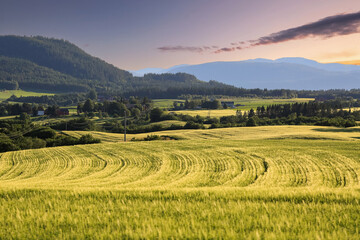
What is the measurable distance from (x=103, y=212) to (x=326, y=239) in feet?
15.6

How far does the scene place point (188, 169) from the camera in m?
28.1

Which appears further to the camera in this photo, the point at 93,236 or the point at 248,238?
the point at 93,236

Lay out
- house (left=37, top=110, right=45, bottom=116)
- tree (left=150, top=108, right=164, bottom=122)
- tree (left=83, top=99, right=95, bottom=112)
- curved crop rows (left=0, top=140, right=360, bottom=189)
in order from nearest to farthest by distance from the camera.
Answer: curved crop rows (left=0, top=140, right=360, bottom=189)
tree (left=150, top=108, right=164, bottom=122)
house (left=37, top=110, right=45, bottom=116)
tree (left=83, top=99, right=95, bottom=112)

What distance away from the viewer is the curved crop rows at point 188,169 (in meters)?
21.1

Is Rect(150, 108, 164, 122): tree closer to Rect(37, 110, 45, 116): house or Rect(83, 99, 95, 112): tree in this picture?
Rect(83, 99, 95, 112): tree

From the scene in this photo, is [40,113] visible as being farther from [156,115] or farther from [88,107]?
[156,115]

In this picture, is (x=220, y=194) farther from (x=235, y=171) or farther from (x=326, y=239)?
(x=235, y=171)

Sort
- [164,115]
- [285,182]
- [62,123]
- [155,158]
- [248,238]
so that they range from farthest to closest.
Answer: [164,115]
[62,123]
[155,158]
[285,182]
[248,238]

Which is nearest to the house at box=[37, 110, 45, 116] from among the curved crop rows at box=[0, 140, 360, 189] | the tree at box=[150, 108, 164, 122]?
the tree at box=[150, 108, 164, 122]

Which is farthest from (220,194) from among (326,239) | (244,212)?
(326,239)

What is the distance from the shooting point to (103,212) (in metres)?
6.43

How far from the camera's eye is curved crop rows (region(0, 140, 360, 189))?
69.2 ft

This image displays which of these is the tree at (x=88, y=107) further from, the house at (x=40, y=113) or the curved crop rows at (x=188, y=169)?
the curved crop rows at (x=188, y=169)

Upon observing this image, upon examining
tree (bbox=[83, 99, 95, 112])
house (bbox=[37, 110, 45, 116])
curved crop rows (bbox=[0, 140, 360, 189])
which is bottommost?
curved crop rows (bbox=[0, 140, 360, 189])
